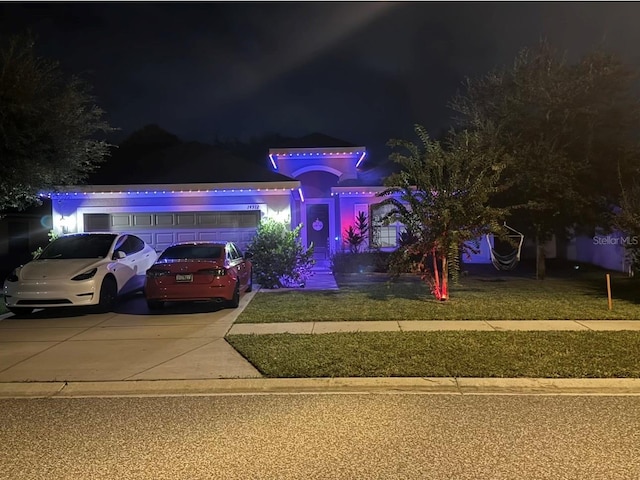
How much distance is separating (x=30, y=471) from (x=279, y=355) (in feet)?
11.6

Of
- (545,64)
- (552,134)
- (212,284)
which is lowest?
(212,284)

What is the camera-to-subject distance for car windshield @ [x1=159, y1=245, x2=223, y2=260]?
11.1m

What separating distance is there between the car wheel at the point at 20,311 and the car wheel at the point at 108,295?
134 cm

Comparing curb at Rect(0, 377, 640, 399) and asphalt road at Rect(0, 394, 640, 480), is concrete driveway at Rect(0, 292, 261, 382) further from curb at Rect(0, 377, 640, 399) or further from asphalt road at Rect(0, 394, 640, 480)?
asphalt road at Rect(0, 394, 640, 480)

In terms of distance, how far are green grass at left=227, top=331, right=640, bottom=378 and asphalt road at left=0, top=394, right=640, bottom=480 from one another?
0.62 metres

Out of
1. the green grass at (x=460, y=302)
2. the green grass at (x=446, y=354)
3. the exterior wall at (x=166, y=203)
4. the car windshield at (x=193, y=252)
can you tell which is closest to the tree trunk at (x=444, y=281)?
the green grass at (x=460, y=302)

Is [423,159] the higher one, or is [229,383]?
[423,159]

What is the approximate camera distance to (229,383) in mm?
6141

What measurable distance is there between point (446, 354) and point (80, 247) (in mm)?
8445

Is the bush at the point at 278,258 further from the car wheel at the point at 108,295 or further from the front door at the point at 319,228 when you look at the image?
the front door at the point at 319,228

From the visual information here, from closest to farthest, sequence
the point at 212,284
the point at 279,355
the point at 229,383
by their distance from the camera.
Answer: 1. the point at 229,383
2. the point at 279,355
3. the point at 212,284

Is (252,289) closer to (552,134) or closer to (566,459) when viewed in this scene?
(552,134)

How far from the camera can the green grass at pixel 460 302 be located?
31.8 ft

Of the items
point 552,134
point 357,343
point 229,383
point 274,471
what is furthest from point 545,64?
point 274,471
